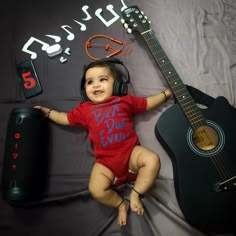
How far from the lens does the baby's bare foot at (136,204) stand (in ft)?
3.41

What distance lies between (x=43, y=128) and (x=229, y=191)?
30.8 inches

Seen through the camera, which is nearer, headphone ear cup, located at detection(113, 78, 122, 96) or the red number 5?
headphone ear cup, located at detection(113, 78, 122, 96)

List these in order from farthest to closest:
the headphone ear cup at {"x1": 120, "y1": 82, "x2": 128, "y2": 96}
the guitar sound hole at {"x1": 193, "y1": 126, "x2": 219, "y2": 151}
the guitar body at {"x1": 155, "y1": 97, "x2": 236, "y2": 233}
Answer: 1. the headphone ear cup at {"x1": 120, "y1": 82, "x2": 128, "y2": 96}
2. the guitar sound hole at {"x1": 193, "y1": 126, "x2": 219, "y2": 151}
3. the guitar body at {"x1": 155, "y1": 97, "x2": 236, "y2": 233}

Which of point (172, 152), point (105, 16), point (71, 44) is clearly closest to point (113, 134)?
point (172, 152)

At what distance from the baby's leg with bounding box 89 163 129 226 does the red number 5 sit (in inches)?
21.3

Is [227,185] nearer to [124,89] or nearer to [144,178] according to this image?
[144,178]

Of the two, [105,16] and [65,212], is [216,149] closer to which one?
[65,212]

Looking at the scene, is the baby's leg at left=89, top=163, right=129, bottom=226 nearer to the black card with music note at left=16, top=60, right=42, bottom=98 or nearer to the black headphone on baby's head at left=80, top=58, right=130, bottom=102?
the black headphone on baby's head at left=80, top=58, right=130, bottom=102

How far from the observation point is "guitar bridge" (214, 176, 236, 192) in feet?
3.37

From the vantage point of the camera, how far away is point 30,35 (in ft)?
4.78

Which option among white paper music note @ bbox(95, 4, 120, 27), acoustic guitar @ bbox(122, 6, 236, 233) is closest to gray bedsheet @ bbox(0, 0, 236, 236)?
white paper music note @ bbox(95, 4, 120, 27)

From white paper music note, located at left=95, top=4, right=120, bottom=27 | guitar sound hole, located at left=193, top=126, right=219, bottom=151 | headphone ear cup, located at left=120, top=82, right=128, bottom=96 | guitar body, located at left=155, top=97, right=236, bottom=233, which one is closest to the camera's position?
guitar body, located at left=155, top=97, right=236, bottom=233

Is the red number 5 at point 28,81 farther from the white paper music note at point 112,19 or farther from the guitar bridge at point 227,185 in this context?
the guitar bridge at point 227,185

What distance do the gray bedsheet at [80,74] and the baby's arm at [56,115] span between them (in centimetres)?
5
